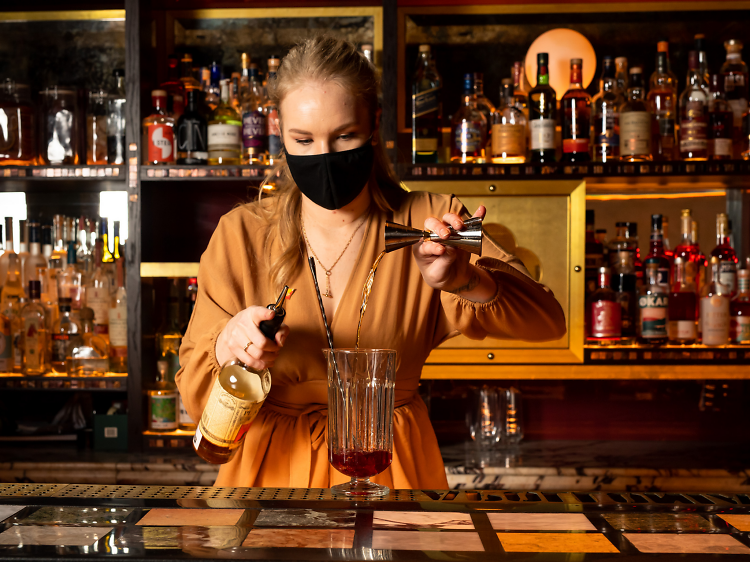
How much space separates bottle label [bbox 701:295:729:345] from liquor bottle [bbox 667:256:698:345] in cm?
4

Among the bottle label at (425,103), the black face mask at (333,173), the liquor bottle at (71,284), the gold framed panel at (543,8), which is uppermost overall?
the gold framed panel at (543,8)

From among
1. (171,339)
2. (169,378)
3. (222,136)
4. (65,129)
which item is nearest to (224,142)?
(222,136)

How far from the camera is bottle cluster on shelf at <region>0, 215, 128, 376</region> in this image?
81.7 inches

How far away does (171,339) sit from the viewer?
2.11 m

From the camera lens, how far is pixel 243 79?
214cm

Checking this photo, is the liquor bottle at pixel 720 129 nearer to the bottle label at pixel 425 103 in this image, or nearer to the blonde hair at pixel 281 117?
the bottle label at pixel 425 103

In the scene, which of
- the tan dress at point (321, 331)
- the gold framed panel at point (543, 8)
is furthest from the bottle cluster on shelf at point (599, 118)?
the tan dress at point (321, 331)

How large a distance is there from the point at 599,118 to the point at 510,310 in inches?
42.7

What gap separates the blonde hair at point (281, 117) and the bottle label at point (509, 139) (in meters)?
0.66

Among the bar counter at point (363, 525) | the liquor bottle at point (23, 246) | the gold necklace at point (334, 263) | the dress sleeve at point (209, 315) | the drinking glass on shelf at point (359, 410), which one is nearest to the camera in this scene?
the bar counter at point (363, 525)

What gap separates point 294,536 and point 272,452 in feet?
1.85

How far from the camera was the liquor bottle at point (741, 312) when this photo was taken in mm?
2012

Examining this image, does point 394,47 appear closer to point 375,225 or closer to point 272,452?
point 375,225

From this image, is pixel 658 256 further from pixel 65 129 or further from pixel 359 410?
pixel 65 129
